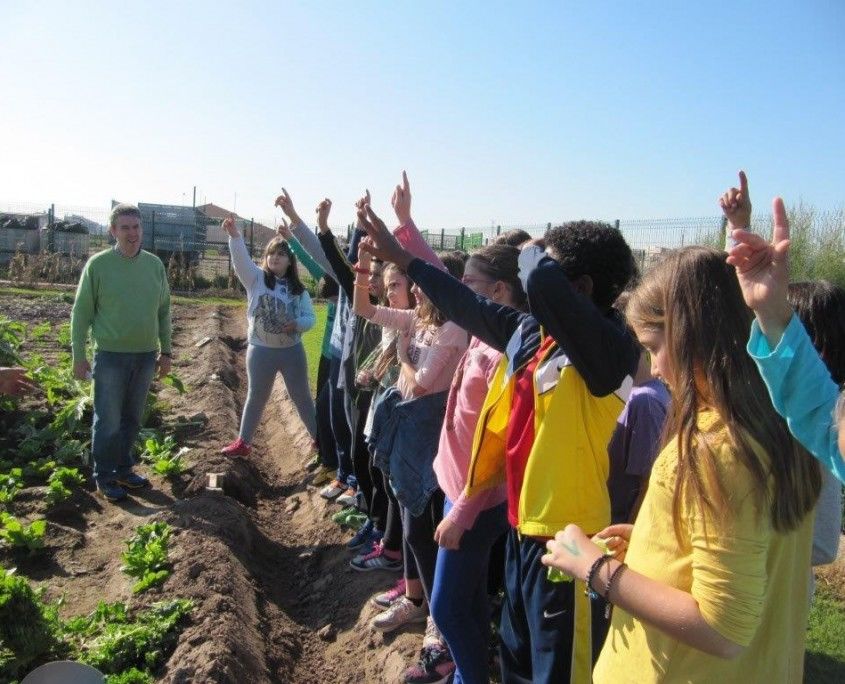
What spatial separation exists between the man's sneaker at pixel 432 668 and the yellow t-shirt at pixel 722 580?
1.76 meters

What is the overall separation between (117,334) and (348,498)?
7.23 feet

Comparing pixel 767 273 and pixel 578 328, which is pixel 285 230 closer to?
pixel 578 328

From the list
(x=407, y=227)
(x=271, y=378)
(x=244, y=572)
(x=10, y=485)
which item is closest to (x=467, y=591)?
(x=407, y=227)

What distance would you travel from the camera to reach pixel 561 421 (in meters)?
2.12

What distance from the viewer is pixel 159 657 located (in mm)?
3428

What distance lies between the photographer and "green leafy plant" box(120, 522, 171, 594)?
4.09 metres

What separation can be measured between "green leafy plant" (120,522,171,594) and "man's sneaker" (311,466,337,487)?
5.98ft

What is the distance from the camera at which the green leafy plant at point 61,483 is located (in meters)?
5.27

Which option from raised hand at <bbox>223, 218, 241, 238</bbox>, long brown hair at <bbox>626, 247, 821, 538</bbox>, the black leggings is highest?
raised hand at <bbox>223, 218, 241, 238</bbox>

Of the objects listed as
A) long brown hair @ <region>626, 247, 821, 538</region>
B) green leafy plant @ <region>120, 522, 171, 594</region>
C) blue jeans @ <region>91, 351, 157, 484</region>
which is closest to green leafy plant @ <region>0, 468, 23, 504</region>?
blue jeans @ <region>91, 351, 157, 484</region>

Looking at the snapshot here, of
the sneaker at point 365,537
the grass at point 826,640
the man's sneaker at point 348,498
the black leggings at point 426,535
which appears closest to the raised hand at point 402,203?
the black leggings at point 426,535

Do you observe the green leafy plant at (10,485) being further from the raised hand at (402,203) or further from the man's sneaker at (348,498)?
the raised hand at (402,203)

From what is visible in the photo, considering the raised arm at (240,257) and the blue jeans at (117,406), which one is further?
the raised arm at (240,257)

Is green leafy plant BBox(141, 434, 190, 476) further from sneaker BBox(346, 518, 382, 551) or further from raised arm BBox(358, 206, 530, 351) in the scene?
raised arm BBox(358, 206, 530, 351)
